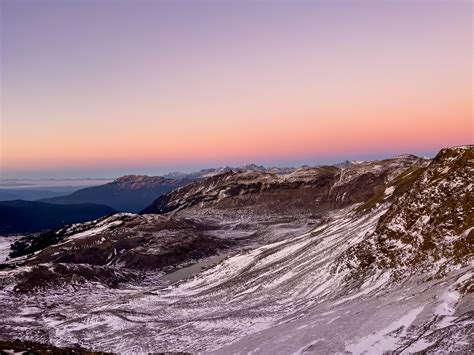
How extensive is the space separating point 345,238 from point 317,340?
47.5m

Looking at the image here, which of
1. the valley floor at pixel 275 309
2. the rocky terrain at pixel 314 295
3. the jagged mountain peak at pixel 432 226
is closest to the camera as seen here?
the valley floor at pixel 275 309

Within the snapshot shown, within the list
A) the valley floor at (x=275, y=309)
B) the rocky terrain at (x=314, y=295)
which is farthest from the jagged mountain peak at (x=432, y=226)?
the valley floor at (x=275, y=309)

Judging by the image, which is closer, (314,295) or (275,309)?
(275,309)

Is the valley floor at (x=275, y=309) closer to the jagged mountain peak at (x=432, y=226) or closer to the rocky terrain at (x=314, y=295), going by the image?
the rocky terrain at (x=314, y=295)

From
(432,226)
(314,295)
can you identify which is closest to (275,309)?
(314,295)

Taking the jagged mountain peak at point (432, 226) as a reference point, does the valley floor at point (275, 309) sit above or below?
below

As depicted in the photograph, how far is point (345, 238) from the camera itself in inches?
3354

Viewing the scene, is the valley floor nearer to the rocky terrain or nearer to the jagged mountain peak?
the rocky terrain

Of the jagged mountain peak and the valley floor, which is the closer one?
the valley floor

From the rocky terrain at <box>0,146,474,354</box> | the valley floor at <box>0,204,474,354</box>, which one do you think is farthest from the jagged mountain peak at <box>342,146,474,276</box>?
the valley floor at <box>0,204,474,354</box>

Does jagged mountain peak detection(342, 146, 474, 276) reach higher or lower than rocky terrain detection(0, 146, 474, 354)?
higher

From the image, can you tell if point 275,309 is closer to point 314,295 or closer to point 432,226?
point 314,295

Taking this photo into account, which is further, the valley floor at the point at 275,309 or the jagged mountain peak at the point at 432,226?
the jagged mountain peak at the point at 432,226

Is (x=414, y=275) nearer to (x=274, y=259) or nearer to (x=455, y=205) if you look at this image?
(x=455, y=205)
